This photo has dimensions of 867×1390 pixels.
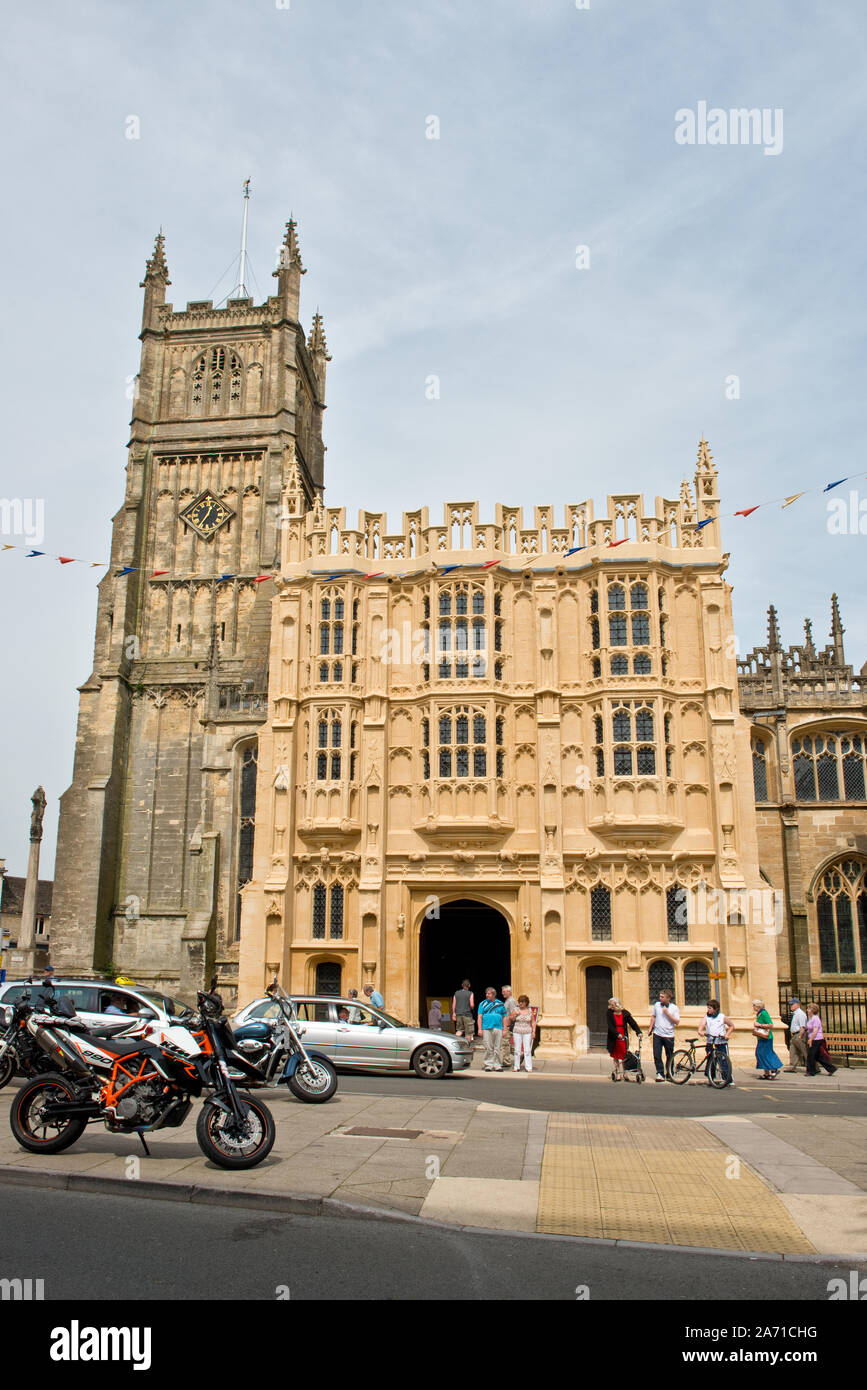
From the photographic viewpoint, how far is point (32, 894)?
49.6 m

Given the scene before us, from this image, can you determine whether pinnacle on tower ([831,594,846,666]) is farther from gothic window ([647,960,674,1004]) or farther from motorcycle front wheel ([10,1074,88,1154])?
motorcycle front wheel ([10,1074,88,1154])

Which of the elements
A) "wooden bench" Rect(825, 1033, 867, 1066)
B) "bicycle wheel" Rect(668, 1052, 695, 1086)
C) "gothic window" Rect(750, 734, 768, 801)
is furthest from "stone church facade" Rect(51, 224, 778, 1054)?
"gothic window" Rect(750, 734, 768, 801)

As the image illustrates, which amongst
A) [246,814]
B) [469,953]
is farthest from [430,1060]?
[246,814]

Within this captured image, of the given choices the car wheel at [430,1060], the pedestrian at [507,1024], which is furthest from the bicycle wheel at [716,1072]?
the car wheel at [430,1060]

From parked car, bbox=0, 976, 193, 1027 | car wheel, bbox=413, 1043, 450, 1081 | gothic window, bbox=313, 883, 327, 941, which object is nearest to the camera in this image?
parked car, bbox=0, 976, 193, 1027

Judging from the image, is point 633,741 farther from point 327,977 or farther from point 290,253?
point 290,253

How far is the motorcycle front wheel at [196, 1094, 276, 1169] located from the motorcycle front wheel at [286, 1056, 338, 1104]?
4.82 metres

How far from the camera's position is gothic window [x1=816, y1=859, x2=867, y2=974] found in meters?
34.4

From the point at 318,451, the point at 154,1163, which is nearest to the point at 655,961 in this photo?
the point at 154,1163

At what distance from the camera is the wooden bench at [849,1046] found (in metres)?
24.7

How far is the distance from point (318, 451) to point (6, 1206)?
57.8 meters

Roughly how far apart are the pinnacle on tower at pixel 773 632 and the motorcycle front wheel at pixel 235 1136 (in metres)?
31.4

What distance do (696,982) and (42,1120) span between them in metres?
19.9

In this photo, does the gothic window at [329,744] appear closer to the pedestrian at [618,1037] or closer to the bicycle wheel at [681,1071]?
the pedestrian at [618,1037]
